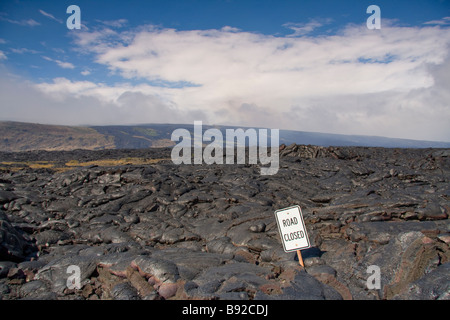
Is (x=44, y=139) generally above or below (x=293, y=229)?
above

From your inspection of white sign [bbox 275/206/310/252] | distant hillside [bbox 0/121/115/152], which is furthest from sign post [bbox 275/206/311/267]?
distant hillside [bbox 0/121/115/152]

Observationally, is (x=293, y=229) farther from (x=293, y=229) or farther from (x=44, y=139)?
(x=44, y=139)

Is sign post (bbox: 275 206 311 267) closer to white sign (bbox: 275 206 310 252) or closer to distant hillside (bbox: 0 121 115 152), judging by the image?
white sign (bbox: 275 206 310 252)

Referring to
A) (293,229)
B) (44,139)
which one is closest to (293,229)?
(293,229)

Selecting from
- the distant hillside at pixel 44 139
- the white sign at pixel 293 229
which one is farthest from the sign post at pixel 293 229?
the distant hillside at pixel 44 139

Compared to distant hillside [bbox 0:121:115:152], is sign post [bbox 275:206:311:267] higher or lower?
lower

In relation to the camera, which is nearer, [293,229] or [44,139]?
[293,229]

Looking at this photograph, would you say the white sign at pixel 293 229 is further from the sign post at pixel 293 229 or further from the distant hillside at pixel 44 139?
the distant hillside at pixel 44 139

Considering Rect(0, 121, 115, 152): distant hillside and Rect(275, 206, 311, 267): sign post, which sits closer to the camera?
Rect(275, 206, 311, 267): sign post

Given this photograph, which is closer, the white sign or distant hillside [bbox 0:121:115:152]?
the white sign
